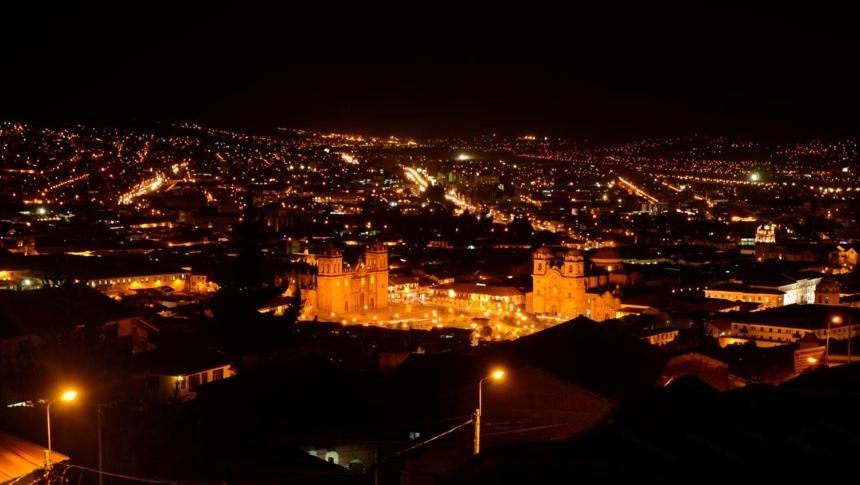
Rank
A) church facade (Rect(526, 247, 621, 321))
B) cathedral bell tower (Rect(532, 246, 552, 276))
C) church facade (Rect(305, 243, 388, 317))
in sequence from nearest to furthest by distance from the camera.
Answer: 1. church facade (Rect(526, 247, 621, 321))
2. church facade (Rect(305, 243, 388, 317))
3. cathedral bell tower (Rect(532, 246, 552, 276))

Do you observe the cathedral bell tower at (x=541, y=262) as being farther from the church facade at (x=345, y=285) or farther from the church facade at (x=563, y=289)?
the church facade at (x=345, y=285)

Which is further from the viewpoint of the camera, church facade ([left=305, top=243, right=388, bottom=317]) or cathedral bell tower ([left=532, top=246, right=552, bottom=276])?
cathedral bell tower ([left=532, top=246, right=552, bottom=276])

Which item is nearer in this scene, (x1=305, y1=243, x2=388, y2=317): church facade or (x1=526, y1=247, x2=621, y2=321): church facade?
(x1=526, y1=247, x2=621, y2=321): church facade

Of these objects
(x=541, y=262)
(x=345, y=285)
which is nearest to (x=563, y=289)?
(x=541, y=262)

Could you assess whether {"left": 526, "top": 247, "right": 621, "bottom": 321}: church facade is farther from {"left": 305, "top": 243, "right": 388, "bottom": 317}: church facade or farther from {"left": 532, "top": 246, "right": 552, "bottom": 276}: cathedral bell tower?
{"left": 305, "top": 243, "right": 388, "bottom": 317}: church facade

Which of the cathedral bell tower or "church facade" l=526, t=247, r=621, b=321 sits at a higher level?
the cathedral bell tower

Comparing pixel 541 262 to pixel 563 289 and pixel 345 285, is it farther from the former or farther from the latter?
pixel 345 285

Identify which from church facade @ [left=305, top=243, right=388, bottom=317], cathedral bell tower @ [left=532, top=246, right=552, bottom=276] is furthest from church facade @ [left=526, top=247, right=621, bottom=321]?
church facade @ [left=305, top=243, right=388, bottom=317]

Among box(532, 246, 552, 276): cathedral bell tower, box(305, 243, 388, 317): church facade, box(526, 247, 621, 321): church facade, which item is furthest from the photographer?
box(532, 246, 552, 276): cathedral bell tower

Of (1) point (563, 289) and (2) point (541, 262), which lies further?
(2) point (541, 262)

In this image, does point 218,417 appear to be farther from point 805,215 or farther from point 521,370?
point 805,215

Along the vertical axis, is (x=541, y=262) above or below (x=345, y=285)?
above

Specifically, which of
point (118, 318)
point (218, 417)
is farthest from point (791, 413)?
point (118, 318)
